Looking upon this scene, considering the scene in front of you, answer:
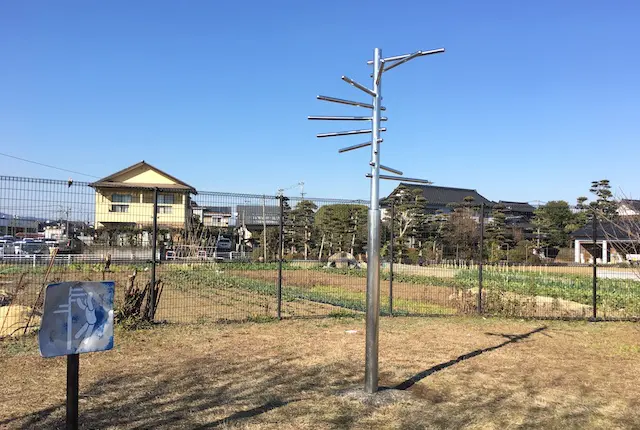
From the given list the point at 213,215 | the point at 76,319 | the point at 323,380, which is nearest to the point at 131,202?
the point at 213,215

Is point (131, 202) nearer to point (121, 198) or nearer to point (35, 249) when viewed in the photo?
point (121, 198)

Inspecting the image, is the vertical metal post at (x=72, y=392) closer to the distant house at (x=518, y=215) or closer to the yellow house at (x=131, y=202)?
the yellow house at (x=131, y=202)

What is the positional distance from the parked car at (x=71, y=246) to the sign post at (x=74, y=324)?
5146 millimetres

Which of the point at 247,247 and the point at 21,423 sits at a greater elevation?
the point at 247,247

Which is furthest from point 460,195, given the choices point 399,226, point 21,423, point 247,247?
point 21,423

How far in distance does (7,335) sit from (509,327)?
744 centimetres

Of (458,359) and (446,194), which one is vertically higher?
(446,194)

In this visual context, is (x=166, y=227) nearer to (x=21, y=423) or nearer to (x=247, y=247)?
(x=247, y=247)

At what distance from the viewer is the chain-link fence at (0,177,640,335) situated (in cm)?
725

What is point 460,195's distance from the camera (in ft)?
182

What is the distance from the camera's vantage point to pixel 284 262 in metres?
11.2

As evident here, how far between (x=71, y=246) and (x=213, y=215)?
10.4 feet

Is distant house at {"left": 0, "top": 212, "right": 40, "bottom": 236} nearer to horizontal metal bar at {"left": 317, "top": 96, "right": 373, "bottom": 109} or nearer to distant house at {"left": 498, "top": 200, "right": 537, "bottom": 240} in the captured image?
horizontal metal bar at {"left": 317, "top": 96, "right": 373, "bottom": 109}

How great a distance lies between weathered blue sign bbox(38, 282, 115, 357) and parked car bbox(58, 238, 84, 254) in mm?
5144
